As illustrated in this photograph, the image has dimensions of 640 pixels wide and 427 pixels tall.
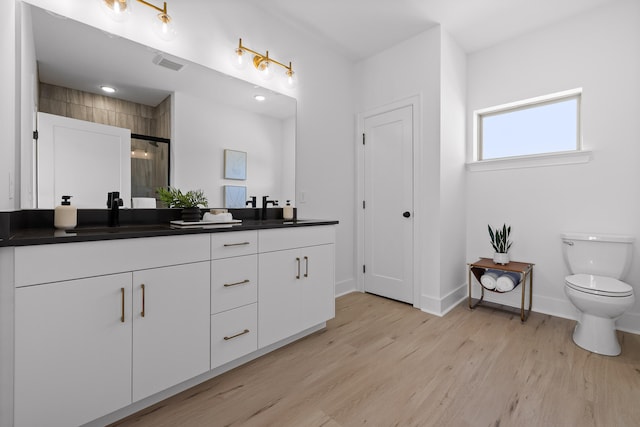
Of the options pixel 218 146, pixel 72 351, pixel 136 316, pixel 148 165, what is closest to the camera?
pixel 72 351

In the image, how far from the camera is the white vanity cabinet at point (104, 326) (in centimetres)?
105

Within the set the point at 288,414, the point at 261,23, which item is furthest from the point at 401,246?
the point at 261,23

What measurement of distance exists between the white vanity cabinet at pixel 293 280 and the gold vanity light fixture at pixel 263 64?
4.58 ft

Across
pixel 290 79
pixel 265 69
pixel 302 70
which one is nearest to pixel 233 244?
pixel 265 69

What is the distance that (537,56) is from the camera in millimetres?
2678

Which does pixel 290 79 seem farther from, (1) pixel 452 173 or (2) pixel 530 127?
(2) pixel 530 127

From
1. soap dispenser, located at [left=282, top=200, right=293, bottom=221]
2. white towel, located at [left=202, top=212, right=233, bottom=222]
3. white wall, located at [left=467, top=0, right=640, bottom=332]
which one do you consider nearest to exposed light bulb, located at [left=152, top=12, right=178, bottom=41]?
white towel, located at [left=202, top=212, right=233, bottom=222]

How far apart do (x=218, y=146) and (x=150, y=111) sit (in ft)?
1.55

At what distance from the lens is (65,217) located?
1481mm

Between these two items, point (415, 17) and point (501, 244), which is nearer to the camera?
point (415, 17)

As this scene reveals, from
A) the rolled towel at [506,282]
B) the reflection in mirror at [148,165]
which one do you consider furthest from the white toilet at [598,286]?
the reflection in mirror at [148,165]

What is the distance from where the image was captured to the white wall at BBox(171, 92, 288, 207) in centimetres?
200

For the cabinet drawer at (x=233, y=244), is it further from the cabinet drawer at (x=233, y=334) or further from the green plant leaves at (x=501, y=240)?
the green plant leaves at (x=501, y=240)

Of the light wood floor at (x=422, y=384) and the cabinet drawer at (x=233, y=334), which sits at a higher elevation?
the cabinet drawer at (x=233, y=334)
